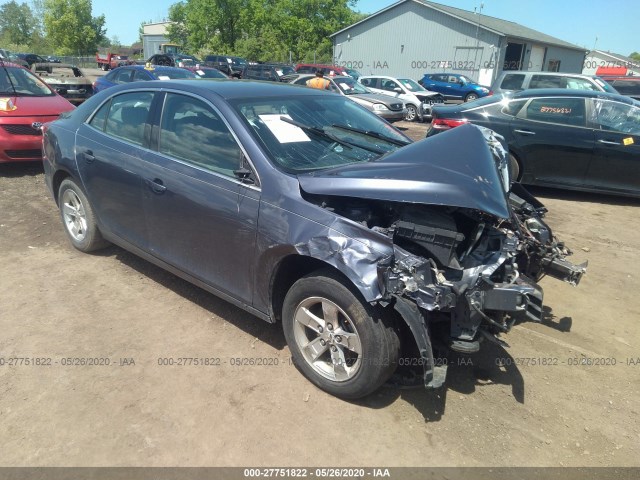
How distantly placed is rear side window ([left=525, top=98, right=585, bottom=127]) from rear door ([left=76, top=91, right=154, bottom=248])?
583cm

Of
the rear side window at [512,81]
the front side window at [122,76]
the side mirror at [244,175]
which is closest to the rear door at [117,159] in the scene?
the side mirror at [244,175]

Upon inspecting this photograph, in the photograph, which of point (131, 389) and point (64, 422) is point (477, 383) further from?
point (64, 422)

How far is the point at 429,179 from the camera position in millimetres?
2654

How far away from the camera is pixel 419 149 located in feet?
9.96

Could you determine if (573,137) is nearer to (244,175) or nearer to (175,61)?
(244,175)

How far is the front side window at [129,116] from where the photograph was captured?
3.90 meters

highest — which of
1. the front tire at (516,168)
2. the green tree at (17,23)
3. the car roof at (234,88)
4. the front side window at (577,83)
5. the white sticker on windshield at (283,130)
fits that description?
the green tree at (17,23)

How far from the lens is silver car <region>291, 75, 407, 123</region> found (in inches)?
585

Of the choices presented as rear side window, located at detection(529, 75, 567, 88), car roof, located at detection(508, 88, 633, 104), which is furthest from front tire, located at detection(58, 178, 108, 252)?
rear side window, located at detection(529, 75, 567, 88)

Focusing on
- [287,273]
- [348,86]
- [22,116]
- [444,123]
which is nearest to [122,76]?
[22,116]

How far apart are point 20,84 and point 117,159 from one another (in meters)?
5.70

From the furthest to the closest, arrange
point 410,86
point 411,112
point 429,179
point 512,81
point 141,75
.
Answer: point 410,86 → point 411,112 → point 512,81 → point 141,75 → point 429,179

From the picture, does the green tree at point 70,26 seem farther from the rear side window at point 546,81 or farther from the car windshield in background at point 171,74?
the rear side window at point 546,81

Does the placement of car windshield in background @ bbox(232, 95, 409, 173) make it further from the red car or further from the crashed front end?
the red car
